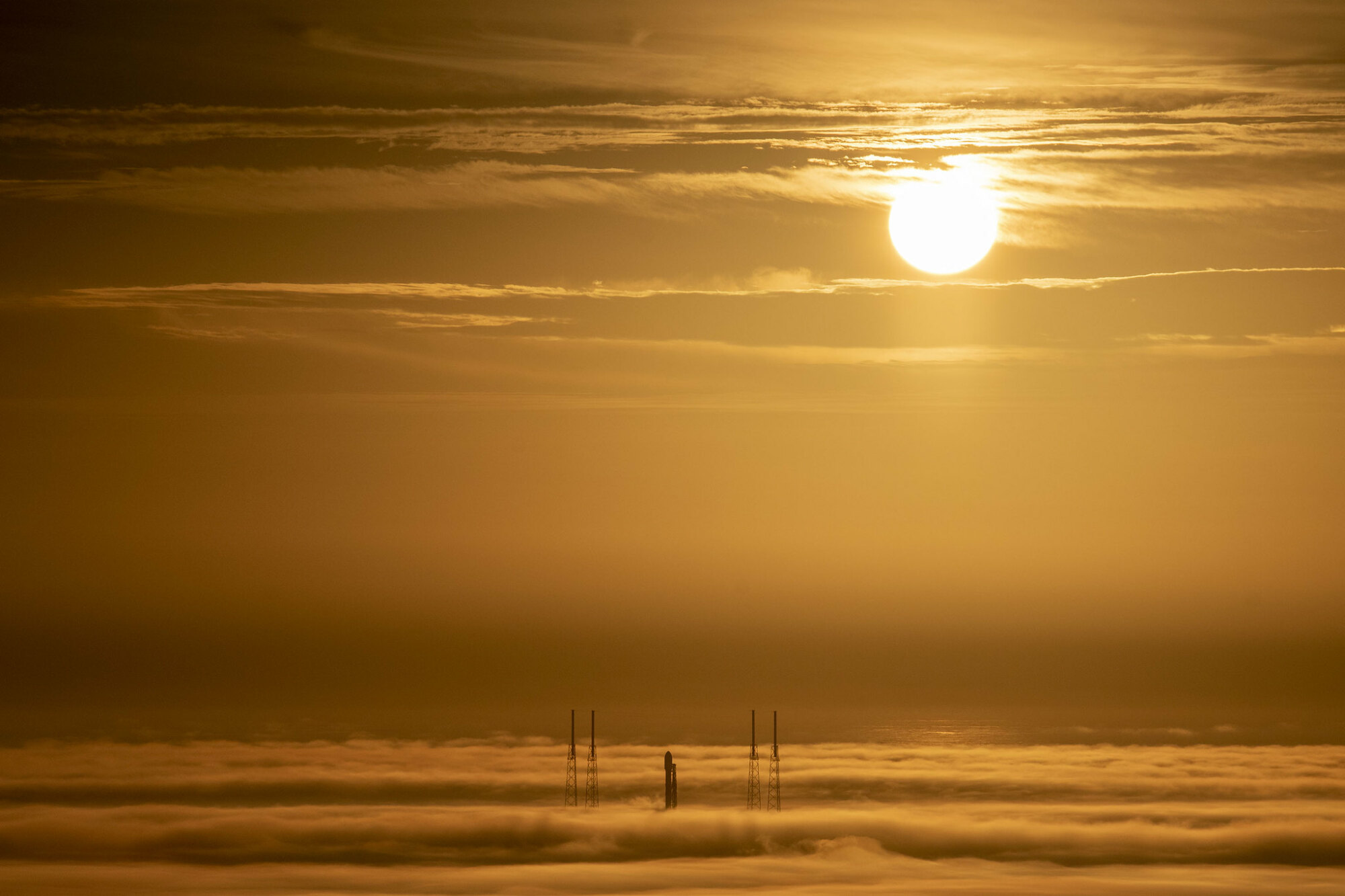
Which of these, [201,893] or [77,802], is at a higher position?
[77,802]

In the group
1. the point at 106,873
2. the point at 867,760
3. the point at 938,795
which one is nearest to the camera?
the point at 106,873

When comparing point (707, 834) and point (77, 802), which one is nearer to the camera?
point (707, 834)

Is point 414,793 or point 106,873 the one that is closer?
point 106,873

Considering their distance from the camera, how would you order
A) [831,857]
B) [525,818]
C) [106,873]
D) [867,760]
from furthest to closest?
1. [867,760]
2. [525,818]
3. [831,857]
4. [106,873]

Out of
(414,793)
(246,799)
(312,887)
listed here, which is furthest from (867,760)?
(312,887)

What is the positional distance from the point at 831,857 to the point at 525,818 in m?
36.7

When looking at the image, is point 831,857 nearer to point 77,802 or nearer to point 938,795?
point 938,795

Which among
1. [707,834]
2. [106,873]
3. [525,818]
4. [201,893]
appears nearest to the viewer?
[201,893]

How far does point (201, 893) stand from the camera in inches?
4594

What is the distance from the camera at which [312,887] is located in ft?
397

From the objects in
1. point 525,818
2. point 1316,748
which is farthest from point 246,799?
point 1316,748

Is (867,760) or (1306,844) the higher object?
(867,760)

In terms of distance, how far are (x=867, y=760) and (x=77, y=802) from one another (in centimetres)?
9956

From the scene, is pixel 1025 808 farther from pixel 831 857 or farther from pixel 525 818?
pixel 525 818
